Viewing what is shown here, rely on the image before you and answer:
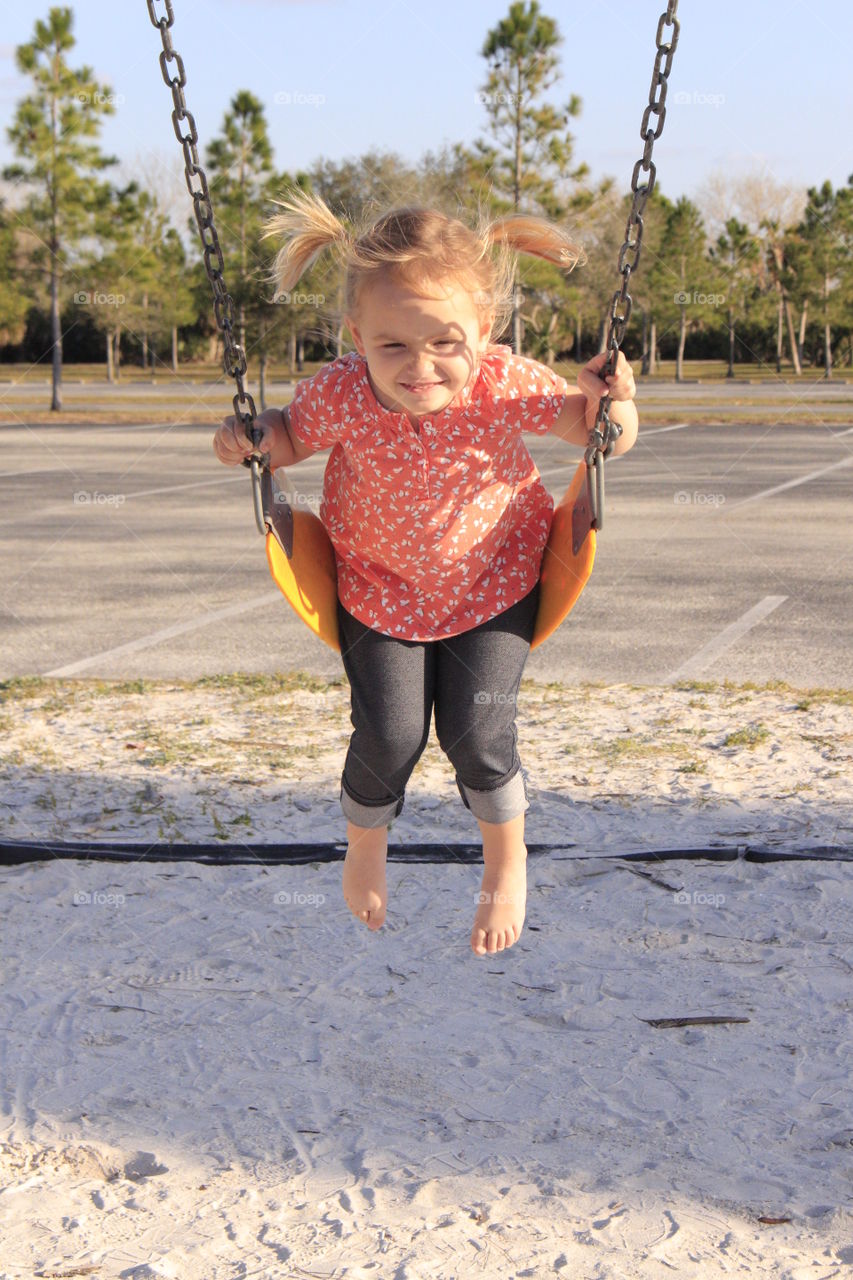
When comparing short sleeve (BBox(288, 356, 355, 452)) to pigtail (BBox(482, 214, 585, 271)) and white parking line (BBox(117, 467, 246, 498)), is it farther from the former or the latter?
white parking line (BBox(117, 467, 246, 498))

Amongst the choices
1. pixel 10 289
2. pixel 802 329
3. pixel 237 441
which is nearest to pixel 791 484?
pixel 237 441

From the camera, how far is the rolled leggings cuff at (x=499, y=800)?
2764 millimetres

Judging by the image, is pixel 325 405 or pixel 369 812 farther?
pixel 369 812

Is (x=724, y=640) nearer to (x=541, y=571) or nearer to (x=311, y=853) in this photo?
(x=311, y=853)

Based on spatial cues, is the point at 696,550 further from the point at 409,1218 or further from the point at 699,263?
the point at 699,263

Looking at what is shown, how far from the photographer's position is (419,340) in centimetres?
242

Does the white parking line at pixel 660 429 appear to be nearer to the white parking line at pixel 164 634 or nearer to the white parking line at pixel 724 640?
the white parking line at pixel 724 640

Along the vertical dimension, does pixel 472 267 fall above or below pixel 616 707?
above

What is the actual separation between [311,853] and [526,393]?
81.7 inches

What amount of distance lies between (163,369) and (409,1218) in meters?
53.4

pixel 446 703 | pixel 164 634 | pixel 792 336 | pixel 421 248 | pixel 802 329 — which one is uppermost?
pixel 802 329

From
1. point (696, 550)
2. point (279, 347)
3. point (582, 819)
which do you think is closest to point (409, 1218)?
point (582, 819)

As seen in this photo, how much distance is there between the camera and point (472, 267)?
2436 mm

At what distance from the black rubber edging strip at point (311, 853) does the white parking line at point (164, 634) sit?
247 centimetres
